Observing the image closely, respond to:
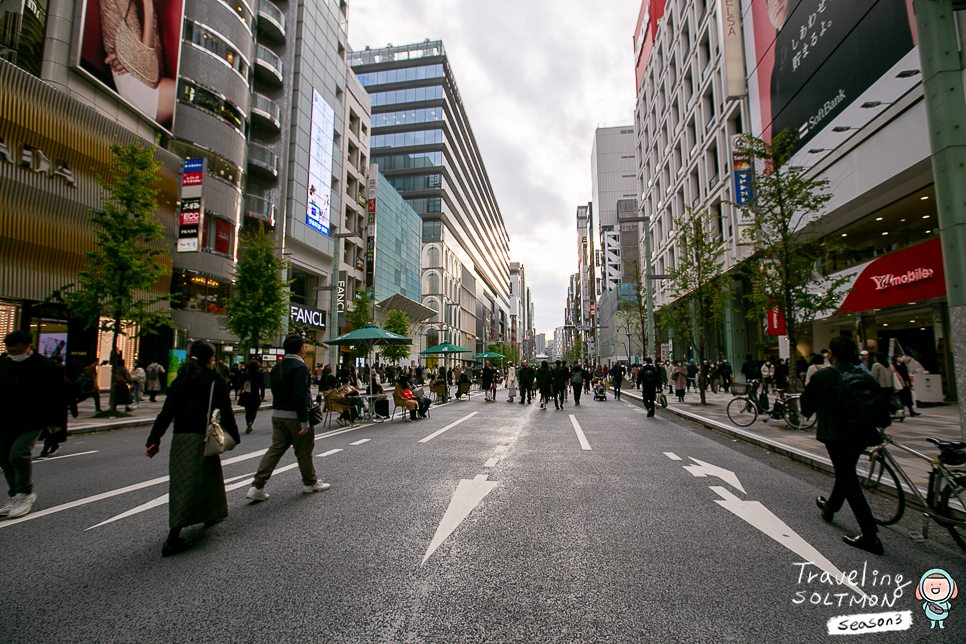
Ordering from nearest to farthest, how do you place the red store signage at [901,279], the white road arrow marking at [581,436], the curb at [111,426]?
the white road arrow marking at [581,436]
the curb at [111,426]
the red store signage at [901,279]

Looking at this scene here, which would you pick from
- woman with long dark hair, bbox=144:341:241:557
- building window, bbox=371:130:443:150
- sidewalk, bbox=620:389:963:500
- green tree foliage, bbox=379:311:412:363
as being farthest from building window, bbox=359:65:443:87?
woman with long dark hair, bbox=144:341:241:557

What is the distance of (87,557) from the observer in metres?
3.77

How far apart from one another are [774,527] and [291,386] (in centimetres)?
512

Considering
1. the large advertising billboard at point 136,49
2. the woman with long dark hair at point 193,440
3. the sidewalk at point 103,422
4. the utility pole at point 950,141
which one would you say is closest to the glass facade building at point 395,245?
the large advertising billboard at point 136,49

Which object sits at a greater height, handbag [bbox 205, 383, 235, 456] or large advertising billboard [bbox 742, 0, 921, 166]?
large advertising billboard [bbox 742, 0, 921, 166]

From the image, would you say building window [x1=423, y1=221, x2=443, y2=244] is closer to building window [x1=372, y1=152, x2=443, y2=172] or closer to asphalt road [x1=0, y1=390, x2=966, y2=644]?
building window [x1=372, y1=152, x2=443, y2=172]

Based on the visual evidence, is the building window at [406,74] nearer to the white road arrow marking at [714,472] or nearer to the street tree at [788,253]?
the street tree at [788,253]

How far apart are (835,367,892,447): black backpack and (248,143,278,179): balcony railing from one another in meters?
36.5

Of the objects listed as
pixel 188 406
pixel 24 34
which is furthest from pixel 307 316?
pixel 188 406

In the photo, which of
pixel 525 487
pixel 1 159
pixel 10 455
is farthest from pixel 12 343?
pixel 1 159

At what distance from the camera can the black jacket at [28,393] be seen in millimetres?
4922

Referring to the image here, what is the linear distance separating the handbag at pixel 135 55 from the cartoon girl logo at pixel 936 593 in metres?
31.2

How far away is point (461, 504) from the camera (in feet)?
17.1

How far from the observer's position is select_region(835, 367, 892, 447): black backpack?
13.6 feet
